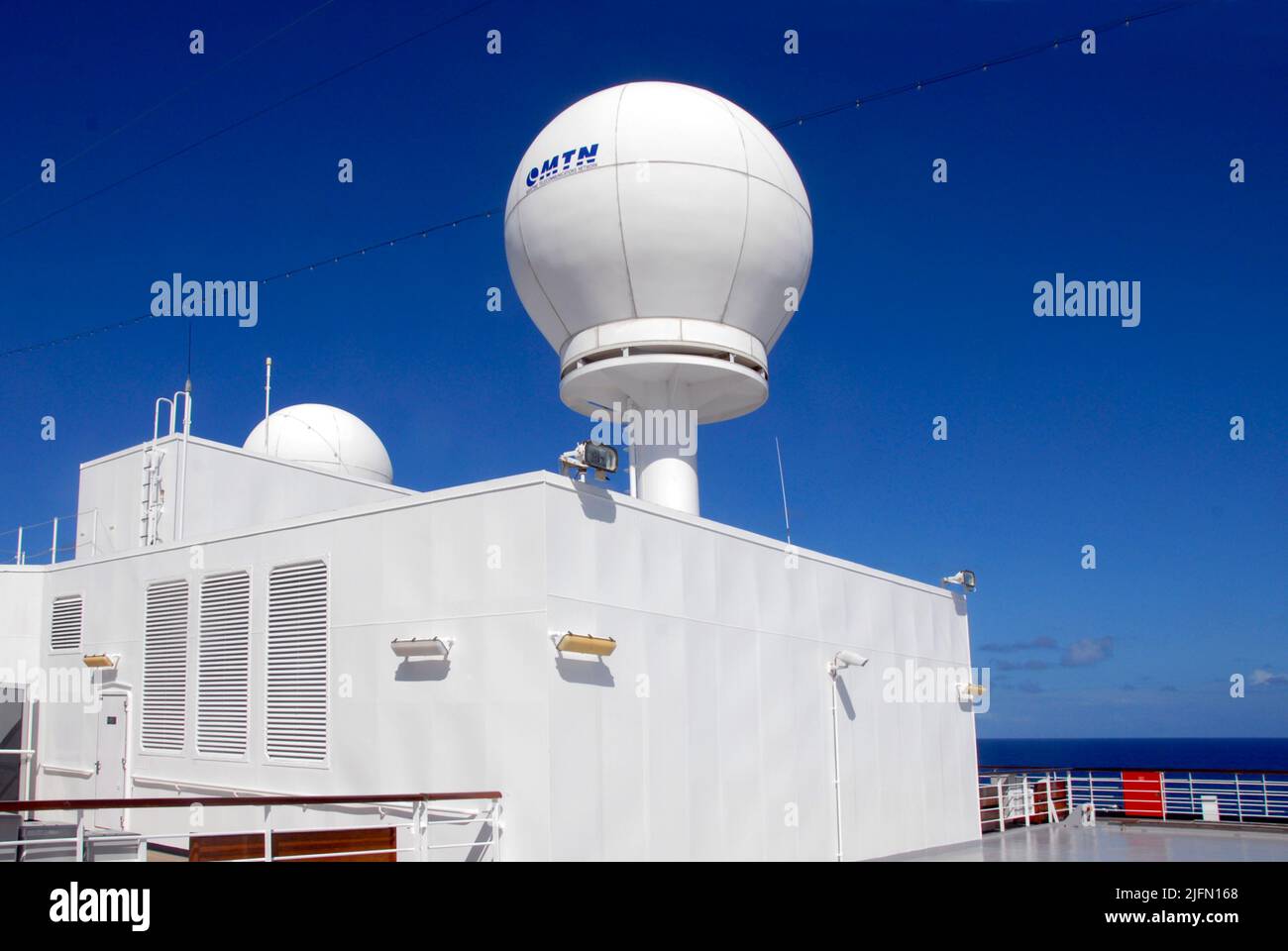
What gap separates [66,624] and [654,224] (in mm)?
11478

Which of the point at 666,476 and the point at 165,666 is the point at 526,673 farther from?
the point at 165,666

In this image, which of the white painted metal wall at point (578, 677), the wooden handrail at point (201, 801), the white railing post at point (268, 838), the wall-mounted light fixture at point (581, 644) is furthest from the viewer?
the white painted metal wall at point (578, 677)

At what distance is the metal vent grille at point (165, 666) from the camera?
15.5 m

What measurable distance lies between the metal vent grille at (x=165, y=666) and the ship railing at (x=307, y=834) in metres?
1.77

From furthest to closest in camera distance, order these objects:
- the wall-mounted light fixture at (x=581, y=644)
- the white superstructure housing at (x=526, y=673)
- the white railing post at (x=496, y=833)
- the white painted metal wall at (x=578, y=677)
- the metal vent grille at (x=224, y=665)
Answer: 1. the metal vent grille at (x=224, y=665)
2. the white superstructure housing at (x=526, y=673)
3. the white painted metal wall at (x=578, y=677)
4. the wall-mounted light fixture at (x=581, y=644)
5. the white railing post at (x=496, y=833)

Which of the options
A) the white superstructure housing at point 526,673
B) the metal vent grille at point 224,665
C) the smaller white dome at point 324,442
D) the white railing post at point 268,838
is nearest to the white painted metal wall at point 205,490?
the white superstructure housing at point 526,673

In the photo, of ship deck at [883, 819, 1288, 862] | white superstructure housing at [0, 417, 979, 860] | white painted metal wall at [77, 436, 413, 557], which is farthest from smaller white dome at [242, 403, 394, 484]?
ship deck at [883, 819, 1288, 862]

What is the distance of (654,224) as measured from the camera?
14352 millimetres

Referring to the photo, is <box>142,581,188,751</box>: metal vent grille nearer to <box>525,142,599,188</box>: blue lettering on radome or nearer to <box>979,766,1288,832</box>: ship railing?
<box>525,142,599,188</box>: blue lettering on radome

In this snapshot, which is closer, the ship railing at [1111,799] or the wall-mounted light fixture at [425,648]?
the wall-mounted light fixture at [425,648]

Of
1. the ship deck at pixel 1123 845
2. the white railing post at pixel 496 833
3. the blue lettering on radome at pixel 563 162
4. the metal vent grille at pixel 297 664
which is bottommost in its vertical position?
the ship deck at pixel 1123 845

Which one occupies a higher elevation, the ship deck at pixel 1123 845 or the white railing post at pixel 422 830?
the white railing post at pixel 422 830

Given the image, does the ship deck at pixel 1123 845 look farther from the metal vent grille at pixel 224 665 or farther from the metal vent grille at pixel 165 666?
the metal vent grille at pixel 165 666
